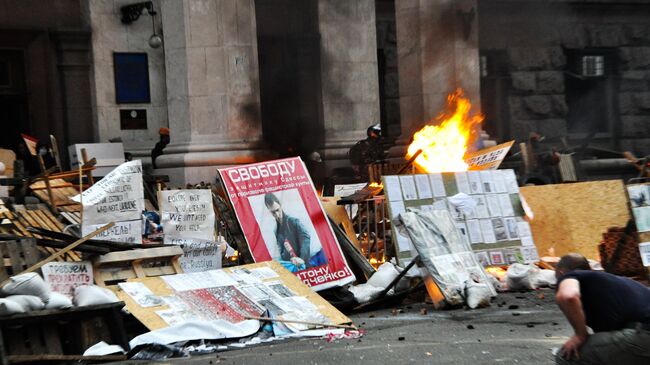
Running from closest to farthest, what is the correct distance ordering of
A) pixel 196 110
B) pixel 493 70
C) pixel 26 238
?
pixel 26 238 < pixel 196 110 < pixel 493 70

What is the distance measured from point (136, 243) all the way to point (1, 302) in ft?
9.24

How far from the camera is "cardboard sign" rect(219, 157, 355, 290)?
11234mm

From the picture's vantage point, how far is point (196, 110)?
51.8ft

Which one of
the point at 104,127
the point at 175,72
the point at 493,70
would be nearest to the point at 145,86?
the point at 104,127

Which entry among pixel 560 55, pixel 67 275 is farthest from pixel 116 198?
pixel 560 55

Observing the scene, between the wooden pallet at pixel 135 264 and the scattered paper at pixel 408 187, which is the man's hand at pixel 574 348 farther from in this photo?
the scattered paper at pixel 408 187

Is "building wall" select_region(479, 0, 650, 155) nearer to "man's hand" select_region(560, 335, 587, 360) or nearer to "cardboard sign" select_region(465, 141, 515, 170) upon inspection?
"cardboard sign" select_region(465, 141, 515, 170)

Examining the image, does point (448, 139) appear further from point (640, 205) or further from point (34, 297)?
point (34, 297)

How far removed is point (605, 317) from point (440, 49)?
12626 mm

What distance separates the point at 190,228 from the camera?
1137 cm

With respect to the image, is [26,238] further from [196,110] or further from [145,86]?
[145,86]

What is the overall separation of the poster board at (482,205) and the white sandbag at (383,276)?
2.58ft

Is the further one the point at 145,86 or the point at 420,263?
the point at 145,86

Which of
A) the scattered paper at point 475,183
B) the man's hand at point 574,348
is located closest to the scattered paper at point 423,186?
the scattered paper at point 475,183
